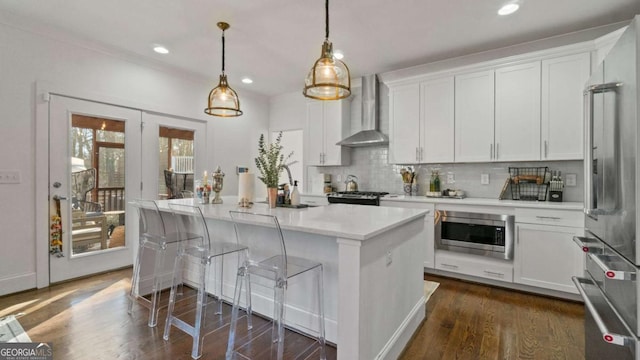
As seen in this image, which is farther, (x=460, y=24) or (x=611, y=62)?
(x=460, y=24)

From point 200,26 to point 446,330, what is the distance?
360 centimetres

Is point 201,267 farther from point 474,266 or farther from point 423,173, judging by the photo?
point 423,173

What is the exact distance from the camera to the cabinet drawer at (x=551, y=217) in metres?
2.77

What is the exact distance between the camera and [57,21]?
2982 mm

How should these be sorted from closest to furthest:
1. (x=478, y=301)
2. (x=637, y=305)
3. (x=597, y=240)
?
(x=637, y=305), (x=597, y=240), (x=478, y=301)

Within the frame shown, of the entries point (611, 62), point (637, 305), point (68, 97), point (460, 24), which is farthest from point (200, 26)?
point (637, 305)

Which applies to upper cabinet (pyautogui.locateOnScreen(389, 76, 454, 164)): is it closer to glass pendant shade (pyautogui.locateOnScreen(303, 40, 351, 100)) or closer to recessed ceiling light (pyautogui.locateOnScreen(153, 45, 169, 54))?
glass pendant shade (pyautogui.locateOnScreen(303, 40, 351, 100))

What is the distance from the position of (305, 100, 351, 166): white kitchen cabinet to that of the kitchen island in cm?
242

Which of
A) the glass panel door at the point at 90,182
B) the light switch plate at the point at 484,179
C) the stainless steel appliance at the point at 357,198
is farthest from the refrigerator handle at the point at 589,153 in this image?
the glass panel door at the point at 90,182

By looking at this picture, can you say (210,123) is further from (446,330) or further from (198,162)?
(446,330)

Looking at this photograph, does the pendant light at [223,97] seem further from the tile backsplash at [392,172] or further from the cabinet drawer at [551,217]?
the cabinet drawer at [551,217]

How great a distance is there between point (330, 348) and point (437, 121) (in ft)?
9.76

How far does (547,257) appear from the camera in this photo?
289 cm

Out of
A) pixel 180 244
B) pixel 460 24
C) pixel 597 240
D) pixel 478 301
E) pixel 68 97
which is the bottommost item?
pixel 478 301
